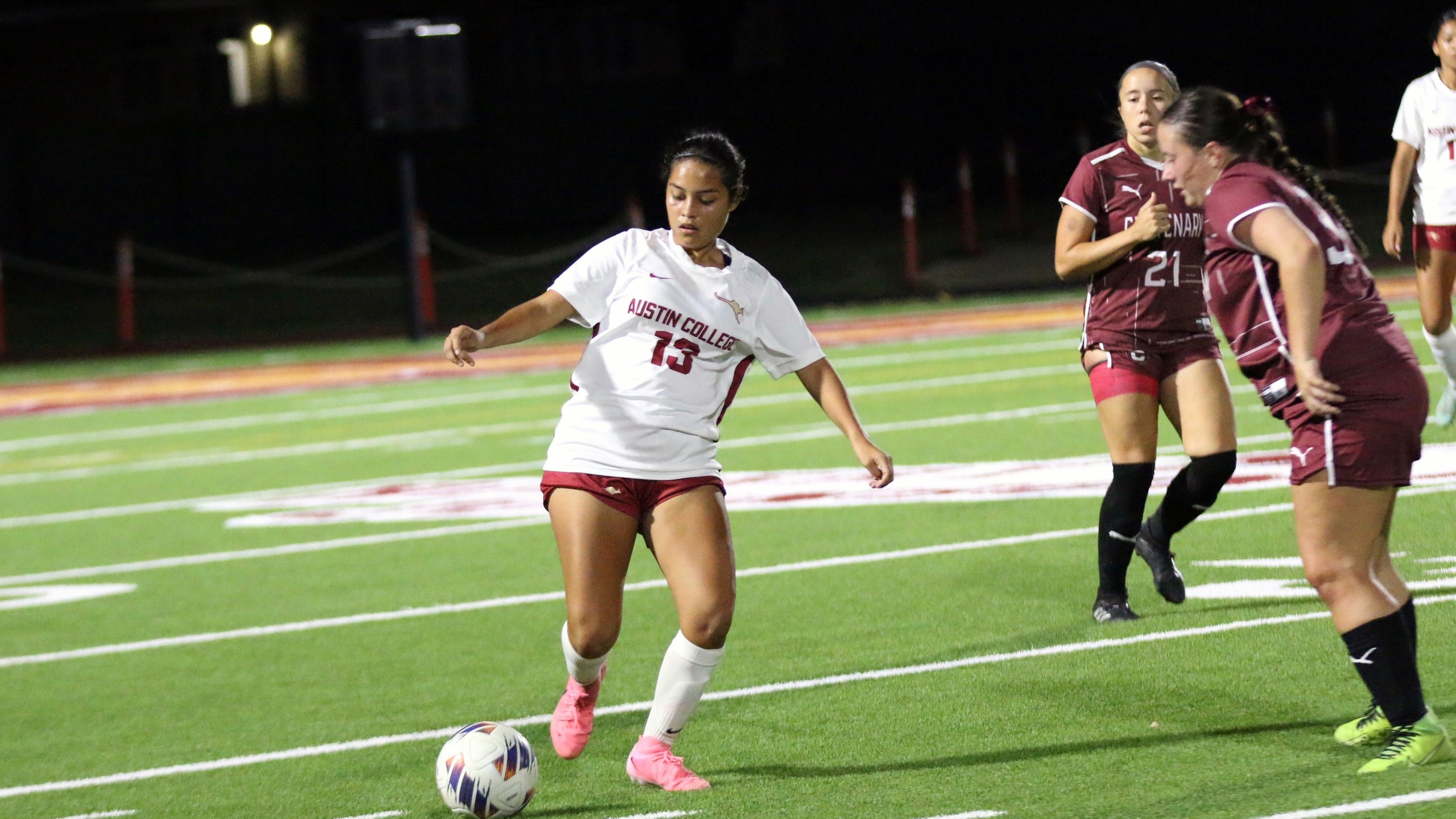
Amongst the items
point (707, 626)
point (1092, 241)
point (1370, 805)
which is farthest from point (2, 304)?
point (1370, 805)

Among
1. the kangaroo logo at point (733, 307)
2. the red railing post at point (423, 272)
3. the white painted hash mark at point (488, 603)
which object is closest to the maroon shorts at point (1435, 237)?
the white painted hash mark at point (488, 603)

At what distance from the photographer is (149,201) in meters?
37.0

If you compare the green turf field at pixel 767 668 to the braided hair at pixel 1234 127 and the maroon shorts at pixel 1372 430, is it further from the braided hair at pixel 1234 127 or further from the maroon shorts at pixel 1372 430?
the braided hair at pixel 1234 127

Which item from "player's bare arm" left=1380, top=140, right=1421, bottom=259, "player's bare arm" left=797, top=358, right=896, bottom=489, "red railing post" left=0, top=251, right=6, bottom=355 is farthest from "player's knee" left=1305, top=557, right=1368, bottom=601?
"red railing post" left=0, top=251, right=6, bottom=355

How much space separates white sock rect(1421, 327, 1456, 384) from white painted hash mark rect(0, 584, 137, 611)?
736 centimetres

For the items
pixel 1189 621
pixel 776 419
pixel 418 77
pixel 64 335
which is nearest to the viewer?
pixel 1189 621

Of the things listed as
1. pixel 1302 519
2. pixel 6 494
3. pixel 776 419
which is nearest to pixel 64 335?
pixel 6 494

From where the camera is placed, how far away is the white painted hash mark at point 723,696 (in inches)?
250

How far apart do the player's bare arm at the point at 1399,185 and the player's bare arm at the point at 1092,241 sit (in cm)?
379

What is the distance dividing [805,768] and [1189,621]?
2132 mm

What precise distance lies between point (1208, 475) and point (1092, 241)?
1.01 metres

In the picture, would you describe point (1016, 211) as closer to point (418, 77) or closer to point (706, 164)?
point (418, 77)

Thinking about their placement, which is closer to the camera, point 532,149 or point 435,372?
point 435,372

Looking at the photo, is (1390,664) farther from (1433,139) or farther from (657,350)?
(1433,139)
